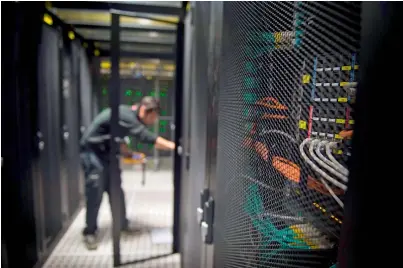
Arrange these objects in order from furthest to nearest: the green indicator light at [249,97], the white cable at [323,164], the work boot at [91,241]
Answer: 1. the work boot at [91,241]
2. the green indicator light at [249,97]
3. the white cable at [323,164]

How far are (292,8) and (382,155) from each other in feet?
0.99

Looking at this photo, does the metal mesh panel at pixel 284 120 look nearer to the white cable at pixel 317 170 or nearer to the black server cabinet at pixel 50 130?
the white cable at pixel 317 170

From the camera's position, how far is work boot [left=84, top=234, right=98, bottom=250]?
101 inches

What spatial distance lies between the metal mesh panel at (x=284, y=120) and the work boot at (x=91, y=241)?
224 cm

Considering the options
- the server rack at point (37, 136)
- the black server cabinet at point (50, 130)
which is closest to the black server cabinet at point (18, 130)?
the server rack at point (37, 136)

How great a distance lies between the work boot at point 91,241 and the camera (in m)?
2.56

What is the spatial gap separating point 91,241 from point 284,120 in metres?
2.61

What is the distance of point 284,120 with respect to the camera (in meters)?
0.53

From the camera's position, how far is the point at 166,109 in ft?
18.9

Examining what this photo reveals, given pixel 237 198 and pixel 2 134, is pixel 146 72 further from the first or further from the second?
pixel 237 198

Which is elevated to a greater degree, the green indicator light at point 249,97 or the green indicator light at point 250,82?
the green indicator light at point 250,82

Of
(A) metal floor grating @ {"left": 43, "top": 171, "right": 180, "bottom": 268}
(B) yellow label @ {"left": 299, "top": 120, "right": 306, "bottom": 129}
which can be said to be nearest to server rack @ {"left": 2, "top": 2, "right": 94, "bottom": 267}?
(A) metal floor grating @ {"left": 43, "top": 171, "right": 180, "bottom": 268}

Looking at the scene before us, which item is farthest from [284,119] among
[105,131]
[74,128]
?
[74,128]

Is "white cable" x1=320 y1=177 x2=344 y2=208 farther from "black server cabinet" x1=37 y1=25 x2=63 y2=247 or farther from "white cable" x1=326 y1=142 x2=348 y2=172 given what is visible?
"black server cabinet" x1=37 y1=25 x2=63 y2=247
